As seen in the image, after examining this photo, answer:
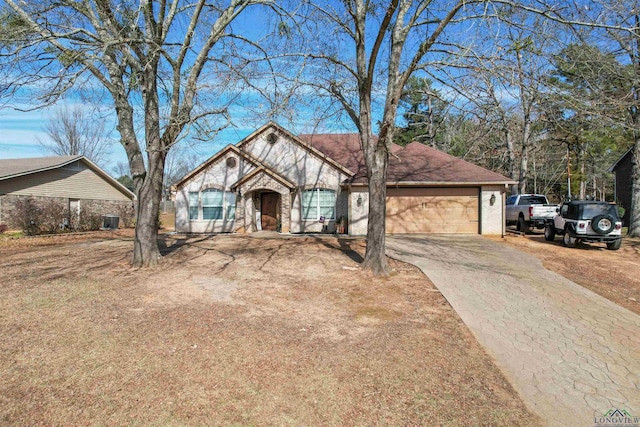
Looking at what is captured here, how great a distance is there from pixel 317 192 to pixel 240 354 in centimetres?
1406

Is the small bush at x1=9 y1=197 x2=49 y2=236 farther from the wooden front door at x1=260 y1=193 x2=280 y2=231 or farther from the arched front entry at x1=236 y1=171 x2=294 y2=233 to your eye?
the wooden front door at x1=260 y1=193 x2=280 y2=231

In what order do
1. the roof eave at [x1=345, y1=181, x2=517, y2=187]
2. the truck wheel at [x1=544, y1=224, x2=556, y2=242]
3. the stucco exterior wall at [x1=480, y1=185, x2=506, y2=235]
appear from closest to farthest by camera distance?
the truck wheel at [x1=544, y1=224, x2=556, y2=242]
the roof eave at [x1=345, y1=181, x2=517, y2=187]
the stucco exterior wall at [x1=480, y1=185, x2=506, y2=235]

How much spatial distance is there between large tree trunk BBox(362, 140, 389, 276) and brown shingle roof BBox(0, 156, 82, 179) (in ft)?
74.3

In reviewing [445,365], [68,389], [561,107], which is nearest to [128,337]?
[68,389]

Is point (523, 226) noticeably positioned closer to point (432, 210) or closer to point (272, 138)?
point (432, 210)

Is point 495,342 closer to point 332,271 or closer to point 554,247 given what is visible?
point 332,271

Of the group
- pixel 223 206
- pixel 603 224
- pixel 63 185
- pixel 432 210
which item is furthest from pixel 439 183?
pixel 63 185

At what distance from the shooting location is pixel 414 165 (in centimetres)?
1811

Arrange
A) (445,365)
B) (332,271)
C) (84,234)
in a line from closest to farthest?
(445,365) → (332,271) → (84,234)

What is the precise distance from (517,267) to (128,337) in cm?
924

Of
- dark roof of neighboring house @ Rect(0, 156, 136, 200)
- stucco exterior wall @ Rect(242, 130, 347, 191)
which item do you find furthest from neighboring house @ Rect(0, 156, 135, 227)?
stucco exterior wall @ Rect(242, 130, 347, 191)

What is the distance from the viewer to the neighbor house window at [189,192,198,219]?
18547mm

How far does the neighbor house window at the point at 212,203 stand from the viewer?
1845 centimetres

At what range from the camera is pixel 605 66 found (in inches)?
289
